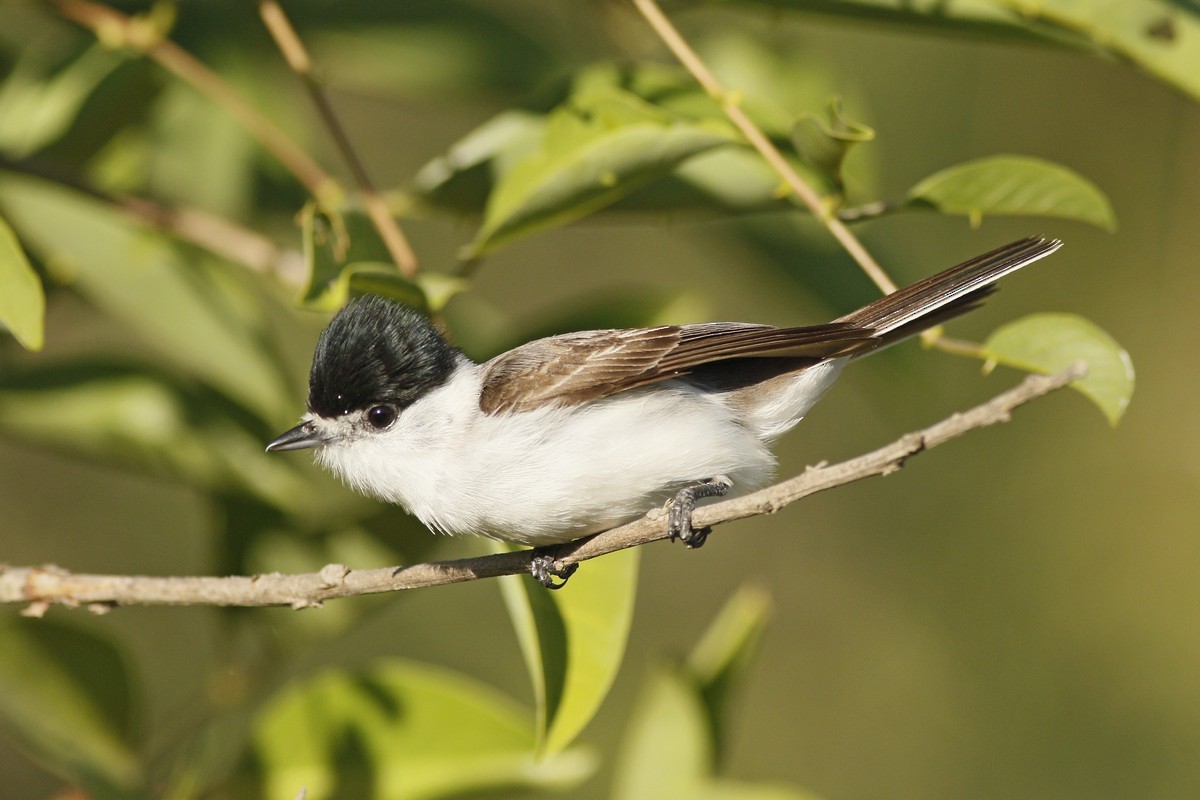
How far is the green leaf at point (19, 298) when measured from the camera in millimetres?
1965

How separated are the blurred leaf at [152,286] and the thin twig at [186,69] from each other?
33cm

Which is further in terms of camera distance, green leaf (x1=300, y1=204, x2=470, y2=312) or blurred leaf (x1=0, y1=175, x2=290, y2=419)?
blurred leaf (x1=0, y1=175, x2=290, y2=419)

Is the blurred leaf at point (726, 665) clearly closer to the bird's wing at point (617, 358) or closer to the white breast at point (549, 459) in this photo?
the white breast at point (549, 459)

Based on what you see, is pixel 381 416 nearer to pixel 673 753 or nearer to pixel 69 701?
pixel 69 701

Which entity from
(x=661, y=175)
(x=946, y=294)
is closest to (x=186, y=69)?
(x=661, y=175)

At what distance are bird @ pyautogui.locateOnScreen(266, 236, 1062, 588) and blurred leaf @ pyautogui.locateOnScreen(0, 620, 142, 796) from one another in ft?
1.99

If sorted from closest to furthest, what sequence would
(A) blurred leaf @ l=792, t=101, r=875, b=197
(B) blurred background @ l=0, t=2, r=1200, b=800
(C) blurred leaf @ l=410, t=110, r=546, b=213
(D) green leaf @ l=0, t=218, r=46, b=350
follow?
(D) green leaf @ l=0, t=218, r=46, b=350 → (A) blurred leaf @ l=792, t=101, r=875, b=197 → (C) blurred leaf @ l=410, t=110, r=546, b=213 → (B) blurred background @ l=0, t=2, r=1200, b=800

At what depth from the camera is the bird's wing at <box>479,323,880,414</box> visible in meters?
2.50

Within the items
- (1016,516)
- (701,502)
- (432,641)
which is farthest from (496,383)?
(1016,516)

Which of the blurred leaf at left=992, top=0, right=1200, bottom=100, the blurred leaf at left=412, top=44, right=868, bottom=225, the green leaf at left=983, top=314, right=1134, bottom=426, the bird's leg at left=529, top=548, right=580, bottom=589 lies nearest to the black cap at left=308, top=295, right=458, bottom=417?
the blurred leaf at left=412, top=44, right=868, bottom=225

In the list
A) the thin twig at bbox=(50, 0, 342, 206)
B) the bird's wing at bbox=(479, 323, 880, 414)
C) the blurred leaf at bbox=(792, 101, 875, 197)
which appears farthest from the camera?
the thin twig at bbox=(50, 0, 342, 206)

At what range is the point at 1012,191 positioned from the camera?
2.31m

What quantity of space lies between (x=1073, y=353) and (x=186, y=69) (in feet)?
6.95

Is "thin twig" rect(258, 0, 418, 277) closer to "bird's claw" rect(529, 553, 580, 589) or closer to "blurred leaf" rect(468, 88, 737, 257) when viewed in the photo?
"blurred leaf" rect(468, 88, 737, 257)
